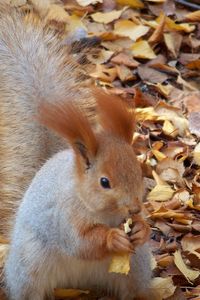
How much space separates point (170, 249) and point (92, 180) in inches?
28.6

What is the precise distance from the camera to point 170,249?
258 cm

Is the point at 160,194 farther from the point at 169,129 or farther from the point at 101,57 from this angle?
the point at 101,57

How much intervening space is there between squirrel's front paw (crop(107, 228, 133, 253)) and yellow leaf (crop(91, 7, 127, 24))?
66.7 inches

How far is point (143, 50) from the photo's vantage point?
3.42m

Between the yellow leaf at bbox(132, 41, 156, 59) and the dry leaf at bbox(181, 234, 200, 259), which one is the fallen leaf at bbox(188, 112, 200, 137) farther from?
the dry leaf at bbox(181, 234, 200, 259)

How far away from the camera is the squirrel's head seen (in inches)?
74.4

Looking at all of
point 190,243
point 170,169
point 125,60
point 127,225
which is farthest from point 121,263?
point 125,60

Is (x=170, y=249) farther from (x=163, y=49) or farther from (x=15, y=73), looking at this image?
(x=163, y=49)

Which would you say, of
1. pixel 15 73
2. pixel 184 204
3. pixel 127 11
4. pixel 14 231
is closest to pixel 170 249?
pixel 184 204

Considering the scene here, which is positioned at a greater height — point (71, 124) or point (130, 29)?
point (71, 124)

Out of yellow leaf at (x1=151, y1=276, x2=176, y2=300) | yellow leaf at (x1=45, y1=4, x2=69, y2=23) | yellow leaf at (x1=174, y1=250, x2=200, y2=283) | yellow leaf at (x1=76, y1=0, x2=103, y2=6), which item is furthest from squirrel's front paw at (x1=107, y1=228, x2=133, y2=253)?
yellow leaf at (x1=76, y1=0, x2=103, y2=6)

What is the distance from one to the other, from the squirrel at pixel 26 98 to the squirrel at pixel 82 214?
0.17m

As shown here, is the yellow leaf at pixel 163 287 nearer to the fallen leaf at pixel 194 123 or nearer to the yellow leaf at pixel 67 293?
the yellow leaf at pixel 67 293

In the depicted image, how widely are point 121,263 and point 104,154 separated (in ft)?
1.01
